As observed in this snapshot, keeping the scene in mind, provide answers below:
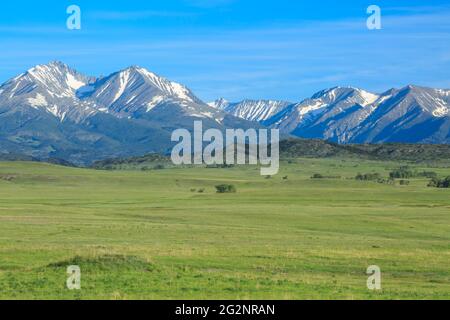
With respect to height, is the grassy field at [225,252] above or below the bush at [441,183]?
below

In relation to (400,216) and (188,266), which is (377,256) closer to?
(188,266)

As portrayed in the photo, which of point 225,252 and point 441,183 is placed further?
point 441,183

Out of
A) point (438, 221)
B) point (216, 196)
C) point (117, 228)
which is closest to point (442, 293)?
point (117, 228)

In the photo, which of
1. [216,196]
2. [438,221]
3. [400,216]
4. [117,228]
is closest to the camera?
[117,228]

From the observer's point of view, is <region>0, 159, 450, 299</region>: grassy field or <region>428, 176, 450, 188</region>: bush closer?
<region>0, 159, 450, 299</region>: grassy field

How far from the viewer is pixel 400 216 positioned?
3952 inches

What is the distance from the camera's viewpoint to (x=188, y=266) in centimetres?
4347

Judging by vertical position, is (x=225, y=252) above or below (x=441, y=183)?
below

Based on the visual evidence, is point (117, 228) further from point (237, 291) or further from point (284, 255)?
point (237, 291)

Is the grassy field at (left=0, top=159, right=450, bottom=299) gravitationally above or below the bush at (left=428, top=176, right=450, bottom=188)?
below

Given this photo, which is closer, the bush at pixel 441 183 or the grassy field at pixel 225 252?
the grassy field at pixel 225 252

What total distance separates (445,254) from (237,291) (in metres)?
26.3

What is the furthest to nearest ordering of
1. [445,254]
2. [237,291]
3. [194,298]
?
[445,254], [237,291], [194,298]
